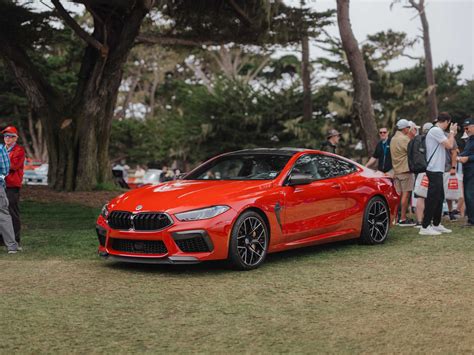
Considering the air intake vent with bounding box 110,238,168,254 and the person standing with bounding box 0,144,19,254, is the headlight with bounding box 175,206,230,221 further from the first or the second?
the person standing with bounding box 0,144,19,254

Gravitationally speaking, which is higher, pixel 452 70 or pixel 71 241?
pixel 452 70

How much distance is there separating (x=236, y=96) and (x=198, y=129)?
3.04 meters

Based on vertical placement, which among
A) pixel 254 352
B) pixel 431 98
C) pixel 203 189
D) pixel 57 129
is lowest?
pixel 254 352

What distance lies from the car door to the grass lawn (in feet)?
1.22

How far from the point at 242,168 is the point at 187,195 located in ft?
4.16

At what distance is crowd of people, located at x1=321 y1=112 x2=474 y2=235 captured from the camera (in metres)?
10.4

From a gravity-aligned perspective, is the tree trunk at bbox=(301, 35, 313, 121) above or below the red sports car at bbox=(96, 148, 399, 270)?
above

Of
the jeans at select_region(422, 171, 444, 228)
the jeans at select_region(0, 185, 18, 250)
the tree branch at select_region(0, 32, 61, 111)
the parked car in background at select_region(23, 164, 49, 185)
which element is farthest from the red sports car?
the parked car in background at select_region(23, 164, 49, 185)

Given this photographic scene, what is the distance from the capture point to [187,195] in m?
7.79

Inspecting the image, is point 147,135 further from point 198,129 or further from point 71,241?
point 71,241

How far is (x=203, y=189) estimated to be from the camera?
26.3 feet

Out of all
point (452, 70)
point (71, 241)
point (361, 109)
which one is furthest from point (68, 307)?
point (452, 70)

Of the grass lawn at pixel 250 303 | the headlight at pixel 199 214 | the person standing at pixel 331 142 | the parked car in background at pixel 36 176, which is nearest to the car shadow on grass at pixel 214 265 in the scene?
the grass lawn at pixel 250 303

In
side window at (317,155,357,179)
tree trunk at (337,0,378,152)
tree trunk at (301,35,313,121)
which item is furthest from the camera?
tree trunk at (301,35,313,121)
